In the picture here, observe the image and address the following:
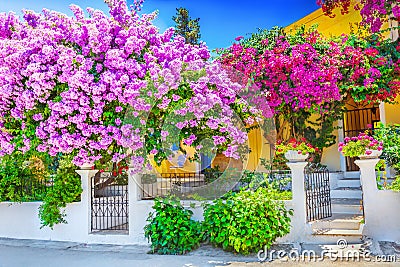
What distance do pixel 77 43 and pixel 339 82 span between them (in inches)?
269

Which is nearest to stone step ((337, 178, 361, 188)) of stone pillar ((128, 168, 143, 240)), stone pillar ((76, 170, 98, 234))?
stone pillar ((128, 168, 143, 240))

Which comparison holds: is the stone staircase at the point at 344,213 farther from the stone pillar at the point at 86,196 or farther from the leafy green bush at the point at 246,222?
the stone pillar at the point at 86,196

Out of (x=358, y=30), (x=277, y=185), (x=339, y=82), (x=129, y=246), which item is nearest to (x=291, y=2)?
(x=358, y=30)

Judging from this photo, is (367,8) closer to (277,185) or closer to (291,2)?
(291,2)

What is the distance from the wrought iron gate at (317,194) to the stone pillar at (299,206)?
55 centimetres

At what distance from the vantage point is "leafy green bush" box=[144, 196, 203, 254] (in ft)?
23.7

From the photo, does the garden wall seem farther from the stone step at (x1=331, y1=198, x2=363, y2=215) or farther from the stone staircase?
the stone step at (x1=331, y1=198, x2=363, y2=215)

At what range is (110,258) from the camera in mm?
7066

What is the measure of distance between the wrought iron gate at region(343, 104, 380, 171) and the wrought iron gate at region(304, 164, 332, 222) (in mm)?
3457

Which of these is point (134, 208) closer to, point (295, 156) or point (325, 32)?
point (295, 156)

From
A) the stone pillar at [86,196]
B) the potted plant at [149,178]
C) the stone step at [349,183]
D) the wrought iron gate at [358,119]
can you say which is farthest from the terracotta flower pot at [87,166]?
the wrought iron gate at [358,119]

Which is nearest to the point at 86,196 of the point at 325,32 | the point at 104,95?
the point at 104,95

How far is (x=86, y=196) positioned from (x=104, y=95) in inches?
100

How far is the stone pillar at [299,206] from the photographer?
7.27 meters
